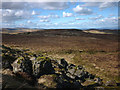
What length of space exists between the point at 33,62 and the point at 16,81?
4.43 meters

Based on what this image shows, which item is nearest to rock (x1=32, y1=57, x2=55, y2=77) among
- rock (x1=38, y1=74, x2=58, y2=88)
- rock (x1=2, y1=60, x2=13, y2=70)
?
rock (x1=38, y1=74, x2=58, y2=88)

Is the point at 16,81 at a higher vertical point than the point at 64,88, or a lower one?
higher

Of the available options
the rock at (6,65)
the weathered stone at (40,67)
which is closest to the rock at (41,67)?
the weathered stone at (40,67)

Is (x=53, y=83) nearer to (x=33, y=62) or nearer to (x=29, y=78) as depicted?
(x=29, y=78)

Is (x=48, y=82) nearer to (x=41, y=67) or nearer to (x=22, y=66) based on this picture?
(x=41, y=67)

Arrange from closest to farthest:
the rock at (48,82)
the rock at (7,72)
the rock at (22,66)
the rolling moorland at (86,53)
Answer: the rock at (48,82) < the rock at (7,72) < the rock at (22,66) < the rolling moorland at (86,53)

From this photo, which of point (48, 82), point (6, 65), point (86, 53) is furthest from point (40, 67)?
point (86, 53)

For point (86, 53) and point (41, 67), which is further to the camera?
point (86, 53)

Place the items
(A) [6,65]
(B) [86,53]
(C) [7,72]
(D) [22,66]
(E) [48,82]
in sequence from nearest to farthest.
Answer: (E) [48,82], (C) [7,72], (D) [22,66], (A) [6,65], (B) [86,53]

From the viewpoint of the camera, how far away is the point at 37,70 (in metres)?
15.0

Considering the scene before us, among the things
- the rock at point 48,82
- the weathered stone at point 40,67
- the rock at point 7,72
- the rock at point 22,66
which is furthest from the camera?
the weathered stone at point 40,67

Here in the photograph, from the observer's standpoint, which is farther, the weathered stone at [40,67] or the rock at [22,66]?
the weathered stone at [40,67]

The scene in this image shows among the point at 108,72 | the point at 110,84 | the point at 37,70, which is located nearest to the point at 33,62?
the point at 37,70

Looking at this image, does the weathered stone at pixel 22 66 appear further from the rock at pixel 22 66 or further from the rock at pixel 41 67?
the rock at pixel 41 67
